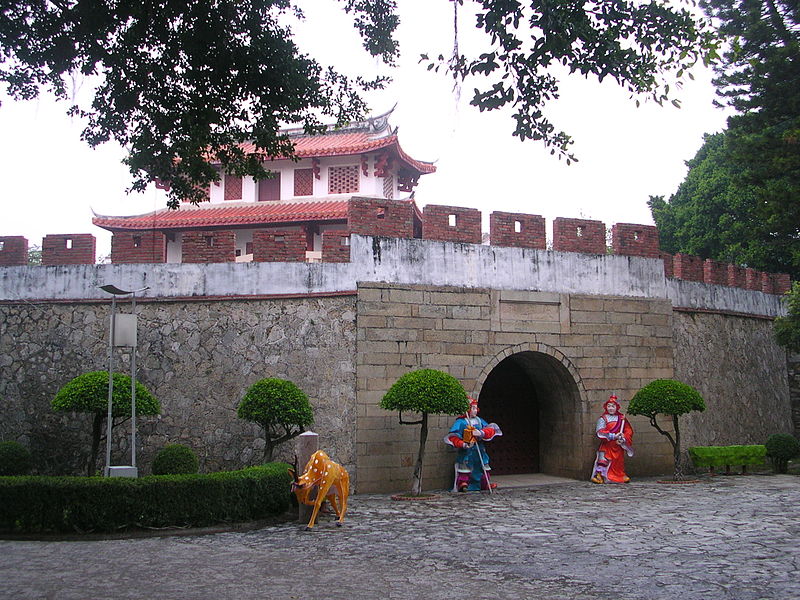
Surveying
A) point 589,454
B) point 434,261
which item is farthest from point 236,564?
point 589,454

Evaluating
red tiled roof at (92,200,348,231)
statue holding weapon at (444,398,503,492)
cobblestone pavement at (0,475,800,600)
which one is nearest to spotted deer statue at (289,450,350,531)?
cobblestone pavement at (0,475,800,600)

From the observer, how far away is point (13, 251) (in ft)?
39.1

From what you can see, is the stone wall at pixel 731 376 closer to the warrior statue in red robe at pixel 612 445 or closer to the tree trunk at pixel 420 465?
the warrior statue in red robe at pixel 612 445

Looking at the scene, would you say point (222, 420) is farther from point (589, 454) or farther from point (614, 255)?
point (614, 255)

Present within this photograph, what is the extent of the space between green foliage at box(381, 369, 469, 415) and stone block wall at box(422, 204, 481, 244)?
2.48m

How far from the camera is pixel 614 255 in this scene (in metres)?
13.3

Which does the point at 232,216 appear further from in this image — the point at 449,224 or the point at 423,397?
the point at 423,397

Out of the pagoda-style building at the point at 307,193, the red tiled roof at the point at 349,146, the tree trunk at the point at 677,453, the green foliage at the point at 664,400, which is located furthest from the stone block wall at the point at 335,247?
the red tiled roof at the point at 349,146

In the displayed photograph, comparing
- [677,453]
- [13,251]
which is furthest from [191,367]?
[677,453]

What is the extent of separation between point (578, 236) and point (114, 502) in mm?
8400

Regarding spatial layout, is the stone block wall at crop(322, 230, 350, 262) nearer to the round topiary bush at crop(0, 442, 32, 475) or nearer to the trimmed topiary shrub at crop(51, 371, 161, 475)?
the trimmed topiary shrub at crop(51, 371, 161, 475)

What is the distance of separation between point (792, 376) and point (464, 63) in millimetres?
13209

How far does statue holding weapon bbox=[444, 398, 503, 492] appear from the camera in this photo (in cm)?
1114

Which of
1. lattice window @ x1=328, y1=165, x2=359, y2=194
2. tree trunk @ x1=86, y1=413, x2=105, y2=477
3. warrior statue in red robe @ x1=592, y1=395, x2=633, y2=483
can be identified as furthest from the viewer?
lattice window @ x1=328, y1=165, x2=359, y2=194
